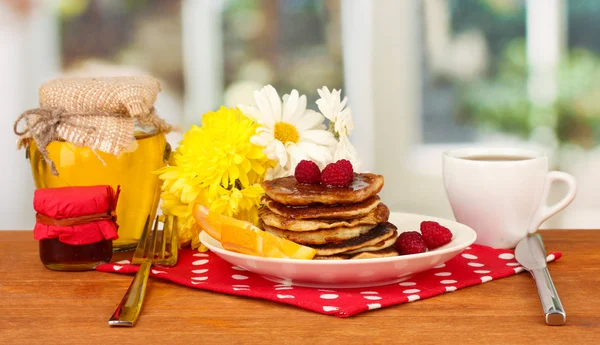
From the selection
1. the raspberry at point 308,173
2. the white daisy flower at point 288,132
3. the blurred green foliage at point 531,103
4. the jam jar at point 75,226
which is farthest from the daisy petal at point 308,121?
the blurred green foliage at point 531,103

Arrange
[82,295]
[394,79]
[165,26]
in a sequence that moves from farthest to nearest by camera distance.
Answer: [165,26]
[394,79]
[82,295]

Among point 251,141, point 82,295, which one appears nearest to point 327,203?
point 251,141

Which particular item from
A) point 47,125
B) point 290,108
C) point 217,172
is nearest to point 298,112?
point 290,108

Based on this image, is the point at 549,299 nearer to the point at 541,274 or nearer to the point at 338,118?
the point at 541,274

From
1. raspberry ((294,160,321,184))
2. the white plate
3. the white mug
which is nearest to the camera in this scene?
the white plate

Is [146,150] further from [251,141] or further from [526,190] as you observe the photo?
[526,190]

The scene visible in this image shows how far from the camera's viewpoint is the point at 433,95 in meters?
2.61

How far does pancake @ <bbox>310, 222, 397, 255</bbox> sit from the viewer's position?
0.94 meters

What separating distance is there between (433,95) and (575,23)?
21.7 inches

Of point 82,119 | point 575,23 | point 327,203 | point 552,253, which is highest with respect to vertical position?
point 575,23

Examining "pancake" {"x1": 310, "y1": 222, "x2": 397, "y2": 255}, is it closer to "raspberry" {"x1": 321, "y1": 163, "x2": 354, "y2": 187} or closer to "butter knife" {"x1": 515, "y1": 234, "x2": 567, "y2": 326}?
"raspberry" {"x1": 321, "y1": 163, "x2": 354, "y2": 187}

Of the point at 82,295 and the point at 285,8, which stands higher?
the point at 285,8

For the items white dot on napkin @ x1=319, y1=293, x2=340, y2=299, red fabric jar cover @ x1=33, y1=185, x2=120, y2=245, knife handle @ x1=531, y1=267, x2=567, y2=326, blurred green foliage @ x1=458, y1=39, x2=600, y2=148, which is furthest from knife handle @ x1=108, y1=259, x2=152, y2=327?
blurred green foliage @ x1=458, y1=39, x2=600, y2=148

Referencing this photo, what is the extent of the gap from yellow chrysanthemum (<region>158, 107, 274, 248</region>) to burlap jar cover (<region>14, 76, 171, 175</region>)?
0.09 meters
